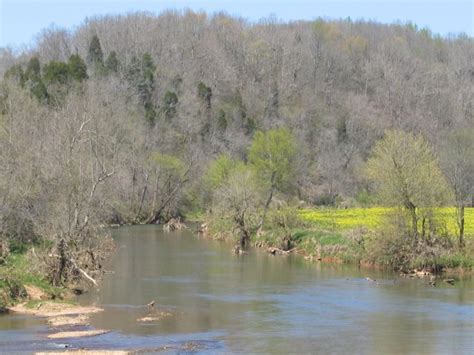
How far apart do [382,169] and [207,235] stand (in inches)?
1161

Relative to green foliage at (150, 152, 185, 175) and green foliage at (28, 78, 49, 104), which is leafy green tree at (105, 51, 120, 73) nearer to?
green foliage at (28, 78, 49, 104)

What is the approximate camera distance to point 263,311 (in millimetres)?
39219

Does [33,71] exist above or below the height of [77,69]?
below

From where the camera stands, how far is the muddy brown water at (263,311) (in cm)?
3191

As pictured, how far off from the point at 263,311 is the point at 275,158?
51.5 metres

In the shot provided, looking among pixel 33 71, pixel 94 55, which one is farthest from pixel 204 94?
pixel 33 71

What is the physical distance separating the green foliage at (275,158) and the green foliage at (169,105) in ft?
133

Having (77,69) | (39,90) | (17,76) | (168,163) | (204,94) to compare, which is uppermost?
(77,69)

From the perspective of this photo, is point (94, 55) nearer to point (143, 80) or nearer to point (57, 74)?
point (143, 80)

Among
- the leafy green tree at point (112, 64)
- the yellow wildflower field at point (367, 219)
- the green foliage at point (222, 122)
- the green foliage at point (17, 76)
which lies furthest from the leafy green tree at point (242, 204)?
the leafy green tree at point (112, 64)

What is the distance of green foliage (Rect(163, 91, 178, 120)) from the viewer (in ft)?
429

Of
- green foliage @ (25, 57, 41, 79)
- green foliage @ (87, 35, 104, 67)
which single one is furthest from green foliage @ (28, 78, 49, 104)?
green foliage @ (87, 35, 104, 67)

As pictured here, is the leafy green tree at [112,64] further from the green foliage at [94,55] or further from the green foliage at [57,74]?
the green foliage at [57,74]

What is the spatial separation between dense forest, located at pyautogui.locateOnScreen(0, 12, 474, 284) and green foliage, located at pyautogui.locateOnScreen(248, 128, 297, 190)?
47.1 inches
